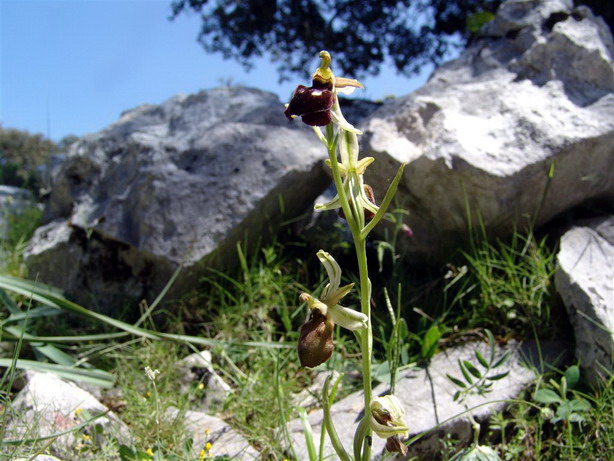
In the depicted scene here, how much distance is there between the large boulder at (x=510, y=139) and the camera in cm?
246

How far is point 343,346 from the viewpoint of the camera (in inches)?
93.0

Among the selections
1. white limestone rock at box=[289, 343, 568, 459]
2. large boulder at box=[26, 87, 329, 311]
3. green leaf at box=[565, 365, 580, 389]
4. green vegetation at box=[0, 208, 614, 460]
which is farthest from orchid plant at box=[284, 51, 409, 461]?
large boulder at box=[26, 87, 329, 311]

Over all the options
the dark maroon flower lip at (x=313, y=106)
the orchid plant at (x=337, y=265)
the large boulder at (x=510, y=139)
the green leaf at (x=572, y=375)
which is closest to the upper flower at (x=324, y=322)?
the orchid plant at (x=337, y=265)

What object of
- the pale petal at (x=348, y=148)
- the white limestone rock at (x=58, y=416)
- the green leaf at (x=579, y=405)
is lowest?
the green leaf at (x=579, y=405)

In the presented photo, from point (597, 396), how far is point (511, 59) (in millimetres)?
1980

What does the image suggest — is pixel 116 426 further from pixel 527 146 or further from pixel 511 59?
pixel 511 59

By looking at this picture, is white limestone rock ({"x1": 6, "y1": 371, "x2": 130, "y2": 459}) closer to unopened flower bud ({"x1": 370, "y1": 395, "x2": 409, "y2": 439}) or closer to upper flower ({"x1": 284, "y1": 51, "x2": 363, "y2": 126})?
unopened flower bud ({"x1": 370, "y1": 395, "x2": 409, "y2": 439})

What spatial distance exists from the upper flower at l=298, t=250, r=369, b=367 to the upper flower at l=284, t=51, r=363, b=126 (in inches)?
12.2

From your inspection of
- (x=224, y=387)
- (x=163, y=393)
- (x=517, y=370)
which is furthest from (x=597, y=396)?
(x=163, y=393)

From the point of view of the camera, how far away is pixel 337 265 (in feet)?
4.02

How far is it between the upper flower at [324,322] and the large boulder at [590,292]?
112 centimetres

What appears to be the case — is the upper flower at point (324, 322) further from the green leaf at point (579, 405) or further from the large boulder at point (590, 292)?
the large boulder at point (590, 292)

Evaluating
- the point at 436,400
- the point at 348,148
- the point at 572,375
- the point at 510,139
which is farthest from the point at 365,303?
the point at 510,139

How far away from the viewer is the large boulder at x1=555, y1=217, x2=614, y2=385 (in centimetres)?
192
